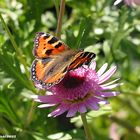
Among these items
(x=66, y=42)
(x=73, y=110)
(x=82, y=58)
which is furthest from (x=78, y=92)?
(x=66, y=42)

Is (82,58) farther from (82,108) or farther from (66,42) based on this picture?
(66,42)

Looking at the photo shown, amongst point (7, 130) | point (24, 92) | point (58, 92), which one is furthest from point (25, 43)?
point (58, 92)

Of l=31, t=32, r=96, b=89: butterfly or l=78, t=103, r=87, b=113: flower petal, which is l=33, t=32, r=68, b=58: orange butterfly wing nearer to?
l=31, t=32, r=96, b=89: butterfly

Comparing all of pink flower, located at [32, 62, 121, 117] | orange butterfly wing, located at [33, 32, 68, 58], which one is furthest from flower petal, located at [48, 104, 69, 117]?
orange butterfly wing, located at [33, 32, 68, 58]

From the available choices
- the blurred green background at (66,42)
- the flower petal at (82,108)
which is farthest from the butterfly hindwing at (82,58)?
the blurred green background at (66,42)

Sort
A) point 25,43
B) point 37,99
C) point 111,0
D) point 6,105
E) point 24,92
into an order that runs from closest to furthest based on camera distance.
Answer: point 37,99, point 6,105, point 24,92, point 25,43, point 111,0

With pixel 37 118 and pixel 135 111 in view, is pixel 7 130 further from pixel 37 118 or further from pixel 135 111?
pixel 135 111

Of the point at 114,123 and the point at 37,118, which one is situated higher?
the point at 37,118
